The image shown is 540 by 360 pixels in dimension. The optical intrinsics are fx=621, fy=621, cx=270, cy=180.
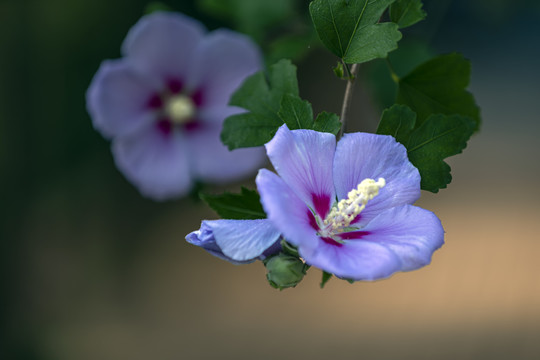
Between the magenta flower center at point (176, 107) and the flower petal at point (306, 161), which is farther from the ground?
the magenta flower center at point (176, 107)

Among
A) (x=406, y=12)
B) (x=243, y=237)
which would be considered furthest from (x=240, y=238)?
(x=406, y=12)

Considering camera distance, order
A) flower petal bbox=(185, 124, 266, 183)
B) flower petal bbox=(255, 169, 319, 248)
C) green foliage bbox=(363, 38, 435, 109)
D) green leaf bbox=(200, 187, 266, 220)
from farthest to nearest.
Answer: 1. flower petal bbox=(185, 124, 266, 183)
2. green foliage bbox=(363, 38, 435, 109)
3. green leaf bbox=(200, 187, 266, 220)
4. flower petal bbox=(255, 169, 319, 248)

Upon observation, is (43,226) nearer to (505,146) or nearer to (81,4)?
(81,4)

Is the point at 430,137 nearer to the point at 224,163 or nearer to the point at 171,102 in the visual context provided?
the point at 224,163

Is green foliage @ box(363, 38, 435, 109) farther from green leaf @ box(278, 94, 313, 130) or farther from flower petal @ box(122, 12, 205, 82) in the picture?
green leaf @ box(278, 94, 313, 130)

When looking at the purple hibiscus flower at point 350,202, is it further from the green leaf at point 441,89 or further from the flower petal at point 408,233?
the green leaf at point 441,89

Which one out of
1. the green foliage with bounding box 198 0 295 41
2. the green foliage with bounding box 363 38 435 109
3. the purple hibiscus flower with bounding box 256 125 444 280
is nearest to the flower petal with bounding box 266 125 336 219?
the purple hibiscus flower with bounding box 256 125 444 280

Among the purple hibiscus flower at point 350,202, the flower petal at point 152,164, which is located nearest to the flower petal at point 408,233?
the purple hibiscus flower at point 350,202
